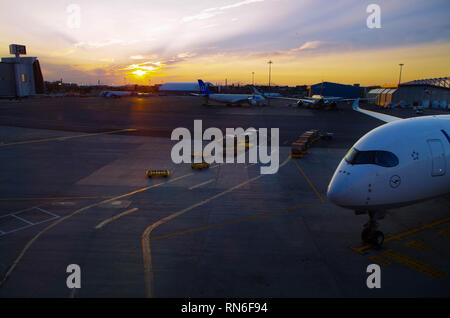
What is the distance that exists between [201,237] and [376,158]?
8.44 meters

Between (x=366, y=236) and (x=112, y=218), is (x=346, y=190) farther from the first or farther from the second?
(x=112, y=218)

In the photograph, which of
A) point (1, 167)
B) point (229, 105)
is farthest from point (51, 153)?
point (229, 105)

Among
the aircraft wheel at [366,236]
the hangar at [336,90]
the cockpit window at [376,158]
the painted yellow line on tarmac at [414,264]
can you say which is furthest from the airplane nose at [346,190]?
the hangar at [336,90]

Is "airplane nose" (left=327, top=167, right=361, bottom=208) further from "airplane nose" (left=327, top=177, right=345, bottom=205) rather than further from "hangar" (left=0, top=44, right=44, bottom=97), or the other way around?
"hangar" (left=0, top=44, right=44, bottom=97)

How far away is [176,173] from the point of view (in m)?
25.0

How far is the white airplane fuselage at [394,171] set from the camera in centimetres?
1189

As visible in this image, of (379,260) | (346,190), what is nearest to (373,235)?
(379,260)

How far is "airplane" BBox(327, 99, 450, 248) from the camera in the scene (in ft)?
39.0

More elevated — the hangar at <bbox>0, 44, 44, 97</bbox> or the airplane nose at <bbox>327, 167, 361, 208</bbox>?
the hangar at <bbox>0, 44, 44, 97</bbox>

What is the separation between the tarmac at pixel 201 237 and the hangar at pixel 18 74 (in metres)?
152

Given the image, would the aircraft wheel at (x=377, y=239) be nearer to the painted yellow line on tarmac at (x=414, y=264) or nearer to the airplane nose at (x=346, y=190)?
the painted yellow line on tarmac at (x=414, y=264)

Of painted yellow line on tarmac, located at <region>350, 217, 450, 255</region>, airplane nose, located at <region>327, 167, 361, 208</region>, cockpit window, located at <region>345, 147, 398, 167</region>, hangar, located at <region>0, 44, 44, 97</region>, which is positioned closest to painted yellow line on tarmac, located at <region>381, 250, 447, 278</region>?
painted yellow line on tarmac, located at <region>350, 217, 450, 255</region>

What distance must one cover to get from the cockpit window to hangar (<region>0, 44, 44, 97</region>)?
17652 cm
